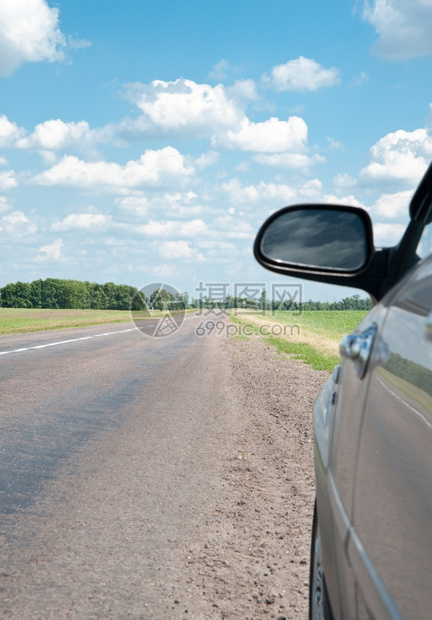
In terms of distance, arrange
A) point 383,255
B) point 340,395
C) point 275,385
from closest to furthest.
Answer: point 340,395 → point 383,255 → point 275,385

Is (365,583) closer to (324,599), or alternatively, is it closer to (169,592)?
(324,599)

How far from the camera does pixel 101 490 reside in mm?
4879

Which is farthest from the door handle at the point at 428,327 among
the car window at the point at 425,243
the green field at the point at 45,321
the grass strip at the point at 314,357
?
the green field at the point at 45,321

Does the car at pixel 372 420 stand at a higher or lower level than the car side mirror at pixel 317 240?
lower

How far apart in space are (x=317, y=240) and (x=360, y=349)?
0.57m

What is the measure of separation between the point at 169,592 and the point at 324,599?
50.4 inches

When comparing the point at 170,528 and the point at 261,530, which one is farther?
the point at 261,530

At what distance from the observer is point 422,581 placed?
3.80 feet

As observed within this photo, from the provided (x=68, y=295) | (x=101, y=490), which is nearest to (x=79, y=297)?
(x=68, y=295)

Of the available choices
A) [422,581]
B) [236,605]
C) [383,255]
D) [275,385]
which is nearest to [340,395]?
[383,255]

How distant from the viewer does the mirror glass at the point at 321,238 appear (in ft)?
7.29

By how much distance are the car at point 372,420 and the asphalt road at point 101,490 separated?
1.22 meters

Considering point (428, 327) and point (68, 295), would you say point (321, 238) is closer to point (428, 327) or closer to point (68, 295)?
point (428, 327)

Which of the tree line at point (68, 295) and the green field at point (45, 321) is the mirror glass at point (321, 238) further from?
the tree line at point (68, 295)
